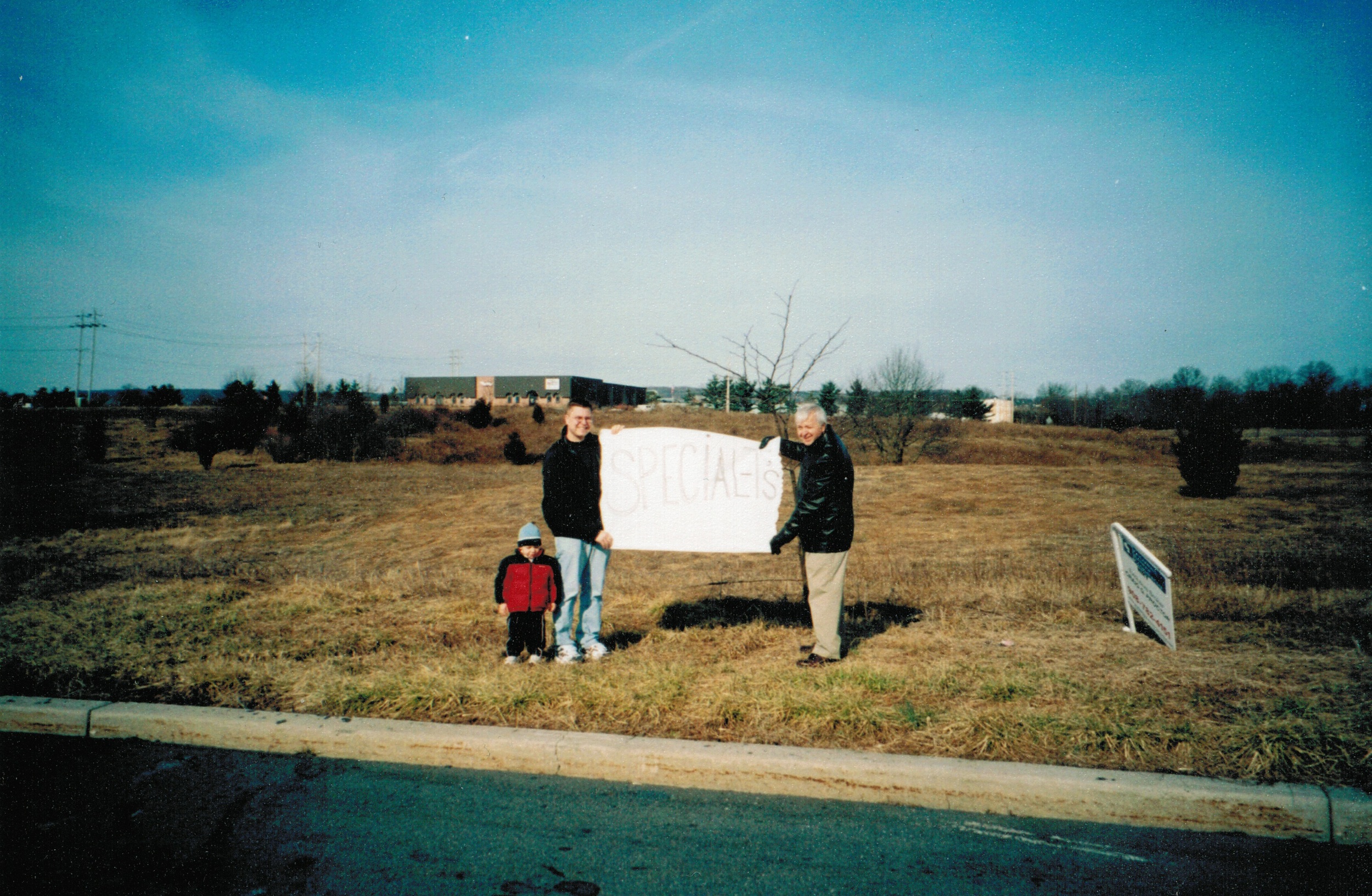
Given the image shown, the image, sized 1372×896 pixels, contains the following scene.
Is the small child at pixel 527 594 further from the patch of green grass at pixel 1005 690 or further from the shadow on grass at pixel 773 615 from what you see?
the patch of green grass at pixel 1005 690

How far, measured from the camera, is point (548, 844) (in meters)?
3.21

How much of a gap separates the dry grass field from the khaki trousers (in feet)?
0.85

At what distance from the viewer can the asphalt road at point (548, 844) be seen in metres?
2.92

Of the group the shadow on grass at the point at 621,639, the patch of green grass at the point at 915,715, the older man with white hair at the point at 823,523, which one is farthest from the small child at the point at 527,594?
the patch of green grass at the point at 915,715

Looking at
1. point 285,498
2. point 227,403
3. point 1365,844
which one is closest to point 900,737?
point 1365,844

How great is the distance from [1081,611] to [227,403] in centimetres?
4160

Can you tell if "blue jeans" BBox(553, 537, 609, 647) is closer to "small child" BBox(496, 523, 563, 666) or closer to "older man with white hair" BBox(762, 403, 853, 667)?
"small child" BBox(496, 523, 563, 666)

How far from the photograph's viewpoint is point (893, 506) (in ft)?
62.0

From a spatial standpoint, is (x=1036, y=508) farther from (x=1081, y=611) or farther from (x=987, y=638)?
(x=987, y=638)

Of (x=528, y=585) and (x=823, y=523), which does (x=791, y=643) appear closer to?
(x=823, y=523)

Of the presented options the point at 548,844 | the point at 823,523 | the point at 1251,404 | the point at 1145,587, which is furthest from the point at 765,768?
the point at 1251,404

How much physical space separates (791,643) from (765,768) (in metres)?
2.32

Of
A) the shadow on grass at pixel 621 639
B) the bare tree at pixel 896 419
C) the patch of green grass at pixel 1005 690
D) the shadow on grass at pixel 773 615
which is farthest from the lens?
the bare tree at pixel 896 419

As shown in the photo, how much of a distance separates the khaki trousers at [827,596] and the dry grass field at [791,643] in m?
0.26
